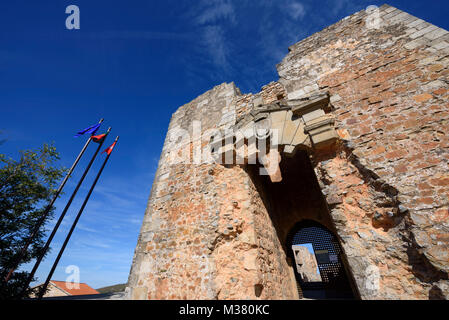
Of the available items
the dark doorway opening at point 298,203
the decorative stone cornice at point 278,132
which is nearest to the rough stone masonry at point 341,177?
the decorative stone cornice at point 278,132

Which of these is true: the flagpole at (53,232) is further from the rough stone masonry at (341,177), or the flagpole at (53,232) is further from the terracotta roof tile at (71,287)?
the terracotta roof tile at (71,287)

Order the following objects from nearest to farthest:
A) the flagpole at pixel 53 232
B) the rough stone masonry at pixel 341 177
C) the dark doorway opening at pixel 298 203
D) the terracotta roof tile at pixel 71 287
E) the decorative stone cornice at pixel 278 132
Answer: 1. the rough stone masonry at pixel 341 177
2. the decorative stone cornice at pixel 278 132
3. the dark doorway opening at pixel 298 203
4. the flagpole at pixel 53 232
5. the terracotta roof tile at pixel 71 287

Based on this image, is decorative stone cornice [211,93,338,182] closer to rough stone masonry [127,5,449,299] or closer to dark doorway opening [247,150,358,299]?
rough stone masonry [127,5,449,299]

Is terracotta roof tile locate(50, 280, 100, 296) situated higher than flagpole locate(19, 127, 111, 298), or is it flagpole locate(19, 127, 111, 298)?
flagpole locate(19, 127, 111, 298)

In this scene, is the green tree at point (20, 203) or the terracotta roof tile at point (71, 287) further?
the terracotta roof tile at point (71, 287)

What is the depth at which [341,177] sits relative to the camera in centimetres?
257

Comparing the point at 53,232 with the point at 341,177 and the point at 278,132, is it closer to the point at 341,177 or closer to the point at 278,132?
the point at 278,132

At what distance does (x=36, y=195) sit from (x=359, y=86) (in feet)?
43.0

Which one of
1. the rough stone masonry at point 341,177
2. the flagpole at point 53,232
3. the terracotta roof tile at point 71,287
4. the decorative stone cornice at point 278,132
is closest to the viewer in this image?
the rough stone masonry at point 341,177

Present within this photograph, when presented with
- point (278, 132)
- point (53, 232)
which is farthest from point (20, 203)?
point (278, 132)

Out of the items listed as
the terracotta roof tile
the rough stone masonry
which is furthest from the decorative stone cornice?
the terracotta roof tile

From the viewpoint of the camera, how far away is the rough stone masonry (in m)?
2.01

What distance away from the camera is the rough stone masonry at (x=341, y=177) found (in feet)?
6.59
